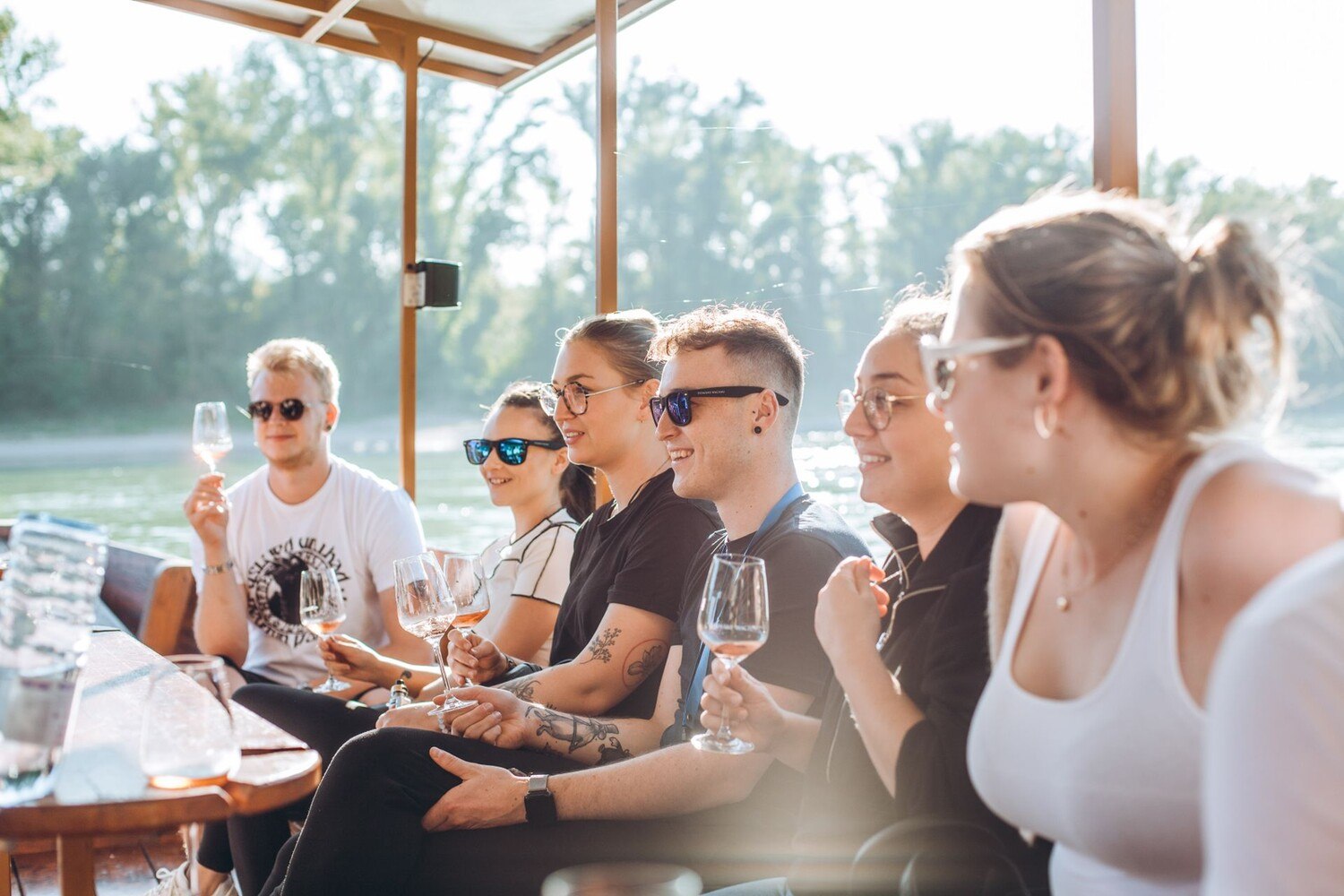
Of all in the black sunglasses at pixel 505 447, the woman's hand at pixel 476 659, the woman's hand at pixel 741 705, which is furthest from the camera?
the black sunglasses at pixel 505 447

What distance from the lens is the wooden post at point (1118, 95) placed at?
2119 millimetres

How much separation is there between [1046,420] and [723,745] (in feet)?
2.66

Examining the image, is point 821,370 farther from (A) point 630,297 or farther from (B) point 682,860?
(B) point 682,860

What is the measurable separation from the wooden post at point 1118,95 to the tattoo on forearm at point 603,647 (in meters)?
1.39

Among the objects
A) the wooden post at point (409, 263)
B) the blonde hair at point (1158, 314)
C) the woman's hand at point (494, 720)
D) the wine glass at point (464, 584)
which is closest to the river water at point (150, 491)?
the wooden post at point (409, 263)

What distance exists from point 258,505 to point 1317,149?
3.28 m

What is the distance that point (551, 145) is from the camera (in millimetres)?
19578

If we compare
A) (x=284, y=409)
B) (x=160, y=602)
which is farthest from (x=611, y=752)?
(x=160, y=602)

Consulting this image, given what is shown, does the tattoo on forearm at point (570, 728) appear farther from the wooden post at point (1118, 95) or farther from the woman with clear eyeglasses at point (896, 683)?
the wooden post at point (1118, 95)

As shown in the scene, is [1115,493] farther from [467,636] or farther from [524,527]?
[524,527]

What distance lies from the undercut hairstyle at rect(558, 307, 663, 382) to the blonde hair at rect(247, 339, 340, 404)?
1249 mm

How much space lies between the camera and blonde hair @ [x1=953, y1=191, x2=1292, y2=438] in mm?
1286

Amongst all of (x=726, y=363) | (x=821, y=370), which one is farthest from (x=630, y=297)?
(x=726, y=363)

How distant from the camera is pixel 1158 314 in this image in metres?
1.30
